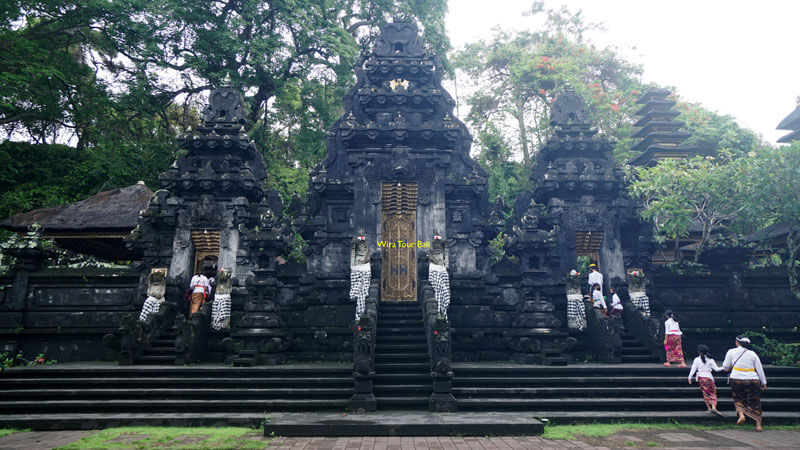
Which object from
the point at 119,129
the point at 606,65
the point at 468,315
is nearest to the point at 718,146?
the point at 606,65

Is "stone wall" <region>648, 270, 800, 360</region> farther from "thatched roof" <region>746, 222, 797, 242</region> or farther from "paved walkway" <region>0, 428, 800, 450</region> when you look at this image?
"paved walkway" <region>0, 428, 800, 450</region>

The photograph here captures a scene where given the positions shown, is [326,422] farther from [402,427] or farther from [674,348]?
[674,348]

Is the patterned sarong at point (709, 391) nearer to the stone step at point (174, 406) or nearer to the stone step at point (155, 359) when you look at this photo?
the stone step at point (174, 406)

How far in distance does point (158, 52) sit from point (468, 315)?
17.8 metres

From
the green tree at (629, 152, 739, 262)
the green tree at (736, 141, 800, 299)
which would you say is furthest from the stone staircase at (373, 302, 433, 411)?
the green tree at (736, 141, 800, 299)

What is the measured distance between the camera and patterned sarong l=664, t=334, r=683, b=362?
10.3 m

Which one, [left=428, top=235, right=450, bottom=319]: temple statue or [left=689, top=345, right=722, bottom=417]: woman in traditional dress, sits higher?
[left=428, top=235, right=450, bottom=319]: temple statue

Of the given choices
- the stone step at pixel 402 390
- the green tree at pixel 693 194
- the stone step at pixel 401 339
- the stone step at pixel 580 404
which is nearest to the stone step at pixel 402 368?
the stone step at pixel 402 390

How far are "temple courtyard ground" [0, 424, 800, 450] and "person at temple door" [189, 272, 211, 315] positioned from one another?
5343 mm

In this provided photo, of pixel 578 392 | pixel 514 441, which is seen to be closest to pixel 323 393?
pixel 514 441

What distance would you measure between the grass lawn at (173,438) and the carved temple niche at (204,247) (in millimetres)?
8426

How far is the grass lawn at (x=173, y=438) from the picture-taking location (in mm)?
6363

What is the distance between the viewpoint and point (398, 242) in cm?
1502

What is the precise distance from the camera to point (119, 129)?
934 inches
